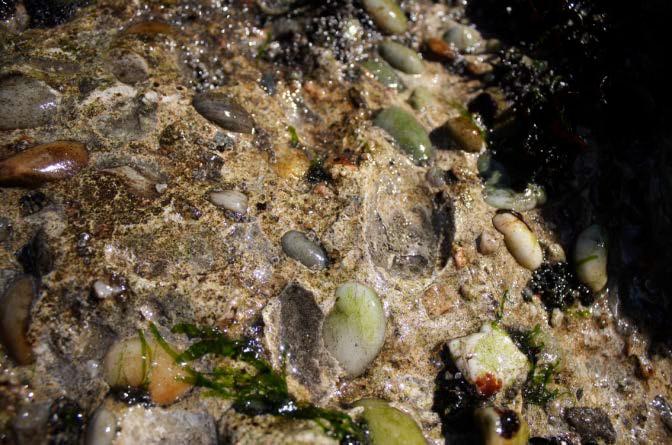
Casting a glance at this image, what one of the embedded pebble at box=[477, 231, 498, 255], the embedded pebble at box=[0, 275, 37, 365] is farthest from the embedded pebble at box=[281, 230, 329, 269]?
the embedded pebble at box=[0, 275, 37, 365]

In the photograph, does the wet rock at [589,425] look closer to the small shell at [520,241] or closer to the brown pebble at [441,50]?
the small shell at [520,241]

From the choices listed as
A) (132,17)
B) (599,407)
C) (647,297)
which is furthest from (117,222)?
(647,297)

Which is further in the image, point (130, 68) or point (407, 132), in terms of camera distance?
point (407, 132)

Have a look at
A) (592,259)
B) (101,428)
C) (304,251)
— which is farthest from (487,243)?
(101,428)

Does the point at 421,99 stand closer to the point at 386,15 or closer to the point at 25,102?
the point at 386,15

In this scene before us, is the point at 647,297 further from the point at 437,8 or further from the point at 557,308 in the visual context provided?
the point at 437,8

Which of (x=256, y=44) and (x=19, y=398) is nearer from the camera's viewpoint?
(x=19, y=398)

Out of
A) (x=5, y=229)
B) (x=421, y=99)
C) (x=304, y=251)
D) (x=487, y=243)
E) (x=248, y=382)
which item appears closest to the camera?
(x=248, y=382)
